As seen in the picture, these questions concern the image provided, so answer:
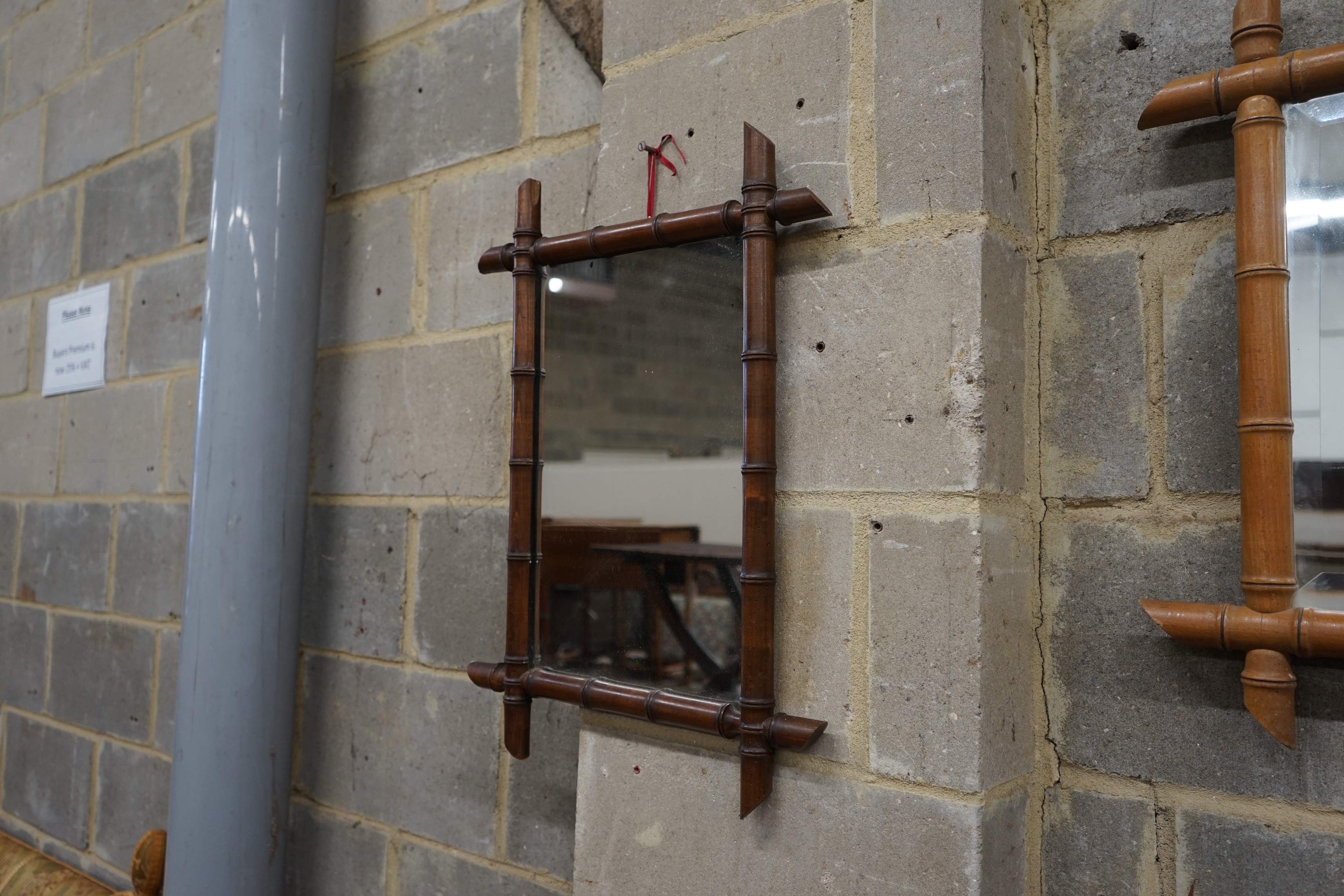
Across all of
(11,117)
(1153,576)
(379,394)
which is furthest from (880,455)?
(11,117)

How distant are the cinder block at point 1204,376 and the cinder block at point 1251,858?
295 millimetres

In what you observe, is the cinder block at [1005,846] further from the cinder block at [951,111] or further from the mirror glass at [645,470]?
the cinder block at [951,111]

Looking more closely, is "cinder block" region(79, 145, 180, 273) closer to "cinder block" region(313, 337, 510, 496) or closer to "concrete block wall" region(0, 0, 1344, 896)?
"cinder block" region(313, 337, 510, 496)

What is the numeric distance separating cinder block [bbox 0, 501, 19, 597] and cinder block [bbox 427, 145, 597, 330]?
1.43 m

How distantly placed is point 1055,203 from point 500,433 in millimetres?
752

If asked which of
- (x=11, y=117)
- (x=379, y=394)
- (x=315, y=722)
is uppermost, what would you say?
(x=11, y=117)

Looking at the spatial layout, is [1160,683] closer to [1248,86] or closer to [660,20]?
[1248,86]

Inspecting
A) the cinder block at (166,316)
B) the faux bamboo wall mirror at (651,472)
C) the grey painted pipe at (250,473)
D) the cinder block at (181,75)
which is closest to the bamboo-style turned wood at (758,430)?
the faux bamboo wall mirror at (651,472)

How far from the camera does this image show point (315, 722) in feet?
5.05

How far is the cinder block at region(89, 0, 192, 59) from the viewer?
1948mm

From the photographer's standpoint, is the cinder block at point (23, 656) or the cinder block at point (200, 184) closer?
the cinder block at point (200, 184)

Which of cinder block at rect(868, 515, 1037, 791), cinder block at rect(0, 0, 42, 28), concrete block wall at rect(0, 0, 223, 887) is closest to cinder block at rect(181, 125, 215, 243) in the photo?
concrete block wall at rect(0, 0, 223, 887)

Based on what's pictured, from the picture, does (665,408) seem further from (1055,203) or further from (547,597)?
(1055,203)

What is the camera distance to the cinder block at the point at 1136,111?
0.88 m
